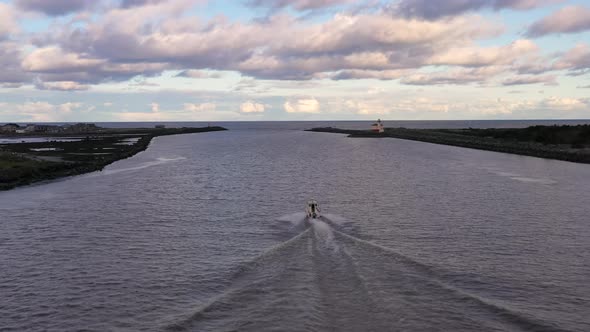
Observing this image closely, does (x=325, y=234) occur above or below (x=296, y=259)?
above

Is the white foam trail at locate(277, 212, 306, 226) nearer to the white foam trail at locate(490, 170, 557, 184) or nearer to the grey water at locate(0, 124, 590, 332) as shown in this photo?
the grey water at locate(0, 124, 590, 332)

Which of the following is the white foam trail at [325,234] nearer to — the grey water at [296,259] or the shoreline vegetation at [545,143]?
the grey water at [296,259]

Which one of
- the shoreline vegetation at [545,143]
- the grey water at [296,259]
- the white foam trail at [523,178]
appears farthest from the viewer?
the shoreline vegetation at [545,143]

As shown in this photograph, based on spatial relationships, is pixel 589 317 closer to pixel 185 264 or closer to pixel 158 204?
pixel 185 264

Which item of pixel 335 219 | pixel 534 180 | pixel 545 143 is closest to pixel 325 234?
pixel 335 219

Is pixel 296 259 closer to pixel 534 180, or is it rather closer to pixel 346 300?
pixel 346 300

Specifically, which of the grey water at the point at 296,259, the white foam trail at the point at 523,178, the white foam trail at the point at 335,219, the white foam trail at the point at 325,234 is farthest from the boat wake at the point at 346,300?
the white foam trail at the point at 523,178

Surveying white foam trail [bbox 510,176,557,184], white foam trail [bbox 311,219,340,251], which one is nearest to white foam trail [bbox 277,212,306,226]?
white foam trail [bbox 311,219,340,251]
